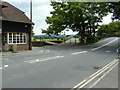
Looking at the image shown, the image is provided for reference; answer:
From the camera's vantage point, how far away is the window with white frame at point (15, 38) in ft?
89.5

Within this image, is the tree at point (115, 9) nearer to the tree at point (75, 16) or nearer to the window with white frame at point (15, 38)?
the tree at point (75, 16)

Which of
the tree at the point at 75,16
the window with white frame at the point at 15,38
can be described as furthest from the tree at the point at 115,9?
the window with white frame at the point at 15,38

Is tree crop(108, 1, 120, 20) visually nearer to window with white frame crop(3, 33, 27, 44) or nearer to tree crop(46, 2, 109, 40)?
tree crop(46, 2, 109, 40)

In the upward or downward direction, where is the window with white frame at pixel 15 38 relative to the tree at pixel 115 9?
downward

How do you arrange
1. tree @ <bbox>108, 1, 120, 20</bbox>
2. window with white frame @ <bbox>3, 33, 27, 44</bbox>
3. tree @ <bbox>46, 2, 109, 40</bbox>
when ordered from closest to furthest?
window with white frame @ <bbox>3, 33, 27, 44</bbox>, tree @ <bbox>108, 1, 120, 20</bbox>, tree @ <bbox>46, 2, 109, 40</bbox>

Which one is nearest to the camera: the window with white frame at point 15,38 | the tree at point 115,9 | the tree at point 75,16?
the window with white frame at point 15,38

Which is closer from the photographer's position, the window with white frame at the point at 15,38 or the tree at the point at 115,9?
the window with white frame at the point at 15,38

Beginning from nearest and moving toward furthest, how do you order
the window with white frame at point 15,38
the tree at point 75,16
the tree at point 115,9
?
the window with white frame at point 15,38 < the tree at point 115,9 < the tree at point 75,16

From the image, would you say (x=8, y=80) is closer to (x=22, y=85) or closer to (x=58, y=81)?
(x=22, y=85)

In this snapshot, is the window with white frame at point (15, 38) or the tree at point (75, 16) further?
the tree at point (75, 16)

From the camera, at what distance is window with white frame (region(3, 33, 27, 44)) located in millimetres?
27292

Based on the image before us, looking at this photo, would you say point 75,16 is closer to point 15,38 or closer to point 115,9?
point 115,9

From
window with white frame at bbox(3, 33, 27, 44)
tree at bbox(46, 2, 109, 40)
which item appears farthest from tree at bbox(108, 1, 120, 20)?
window with white frame at bbox(3, 33, 27, 44)

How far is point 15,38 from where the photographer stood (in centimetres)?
2842
